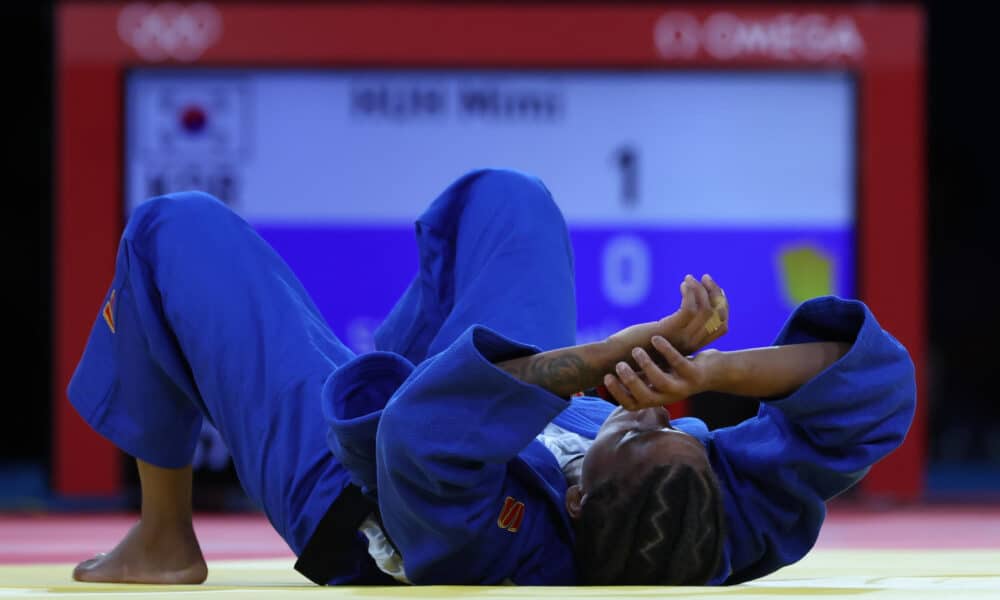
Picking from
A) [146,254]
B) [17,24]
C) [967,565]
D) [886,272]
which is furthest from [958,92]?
[146,254]

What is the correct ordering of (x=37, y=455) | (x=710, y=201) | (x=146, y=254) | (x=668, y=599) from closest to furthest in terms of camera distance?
(x=668, y=599), (x=146, y=254), (x=710, y=201), (x=37, y=455)

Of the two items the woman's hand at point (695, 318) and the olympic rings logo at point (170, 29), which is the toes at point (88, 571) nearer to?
the woman's hand at point (695, 318)

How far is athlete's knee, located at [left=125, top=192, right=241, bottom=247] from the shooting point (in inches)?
82.3

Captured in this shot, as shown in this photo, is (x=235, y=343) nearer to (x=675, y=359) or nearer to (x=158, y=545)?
(x=158, y=545)

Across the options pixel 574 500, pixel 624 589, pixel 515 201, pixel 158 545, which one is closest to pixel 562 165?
pixel 515 201

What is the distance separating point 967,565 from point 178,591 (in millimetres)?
1270

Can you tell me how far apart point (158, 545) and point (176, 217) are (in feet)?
1.46

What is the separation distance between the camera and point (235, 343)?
2.05 meters

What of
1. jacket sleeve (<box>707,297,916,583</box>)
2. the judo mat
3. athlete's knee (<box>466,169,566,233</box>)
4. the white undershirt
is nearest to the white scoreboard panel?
the judo mat

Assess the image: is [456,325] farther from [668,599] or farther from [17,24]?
[17,24]

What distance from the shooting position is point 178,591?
5.83 ft

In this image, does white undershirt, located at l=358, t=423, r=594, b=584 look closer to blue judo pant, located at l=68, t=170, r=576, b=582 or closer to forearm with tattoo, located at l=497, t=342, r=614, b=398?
blue judo pant, located at l=68, t=170, r=576, b=582

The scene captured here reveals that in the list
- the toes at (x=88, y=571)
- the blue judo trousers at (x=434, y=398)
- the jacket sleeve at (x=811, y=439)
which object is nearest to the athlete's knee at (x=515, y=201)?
the blue judo trousers at (x=434, y=398)

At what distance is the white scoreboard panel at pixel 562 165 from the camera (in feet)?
17.5
